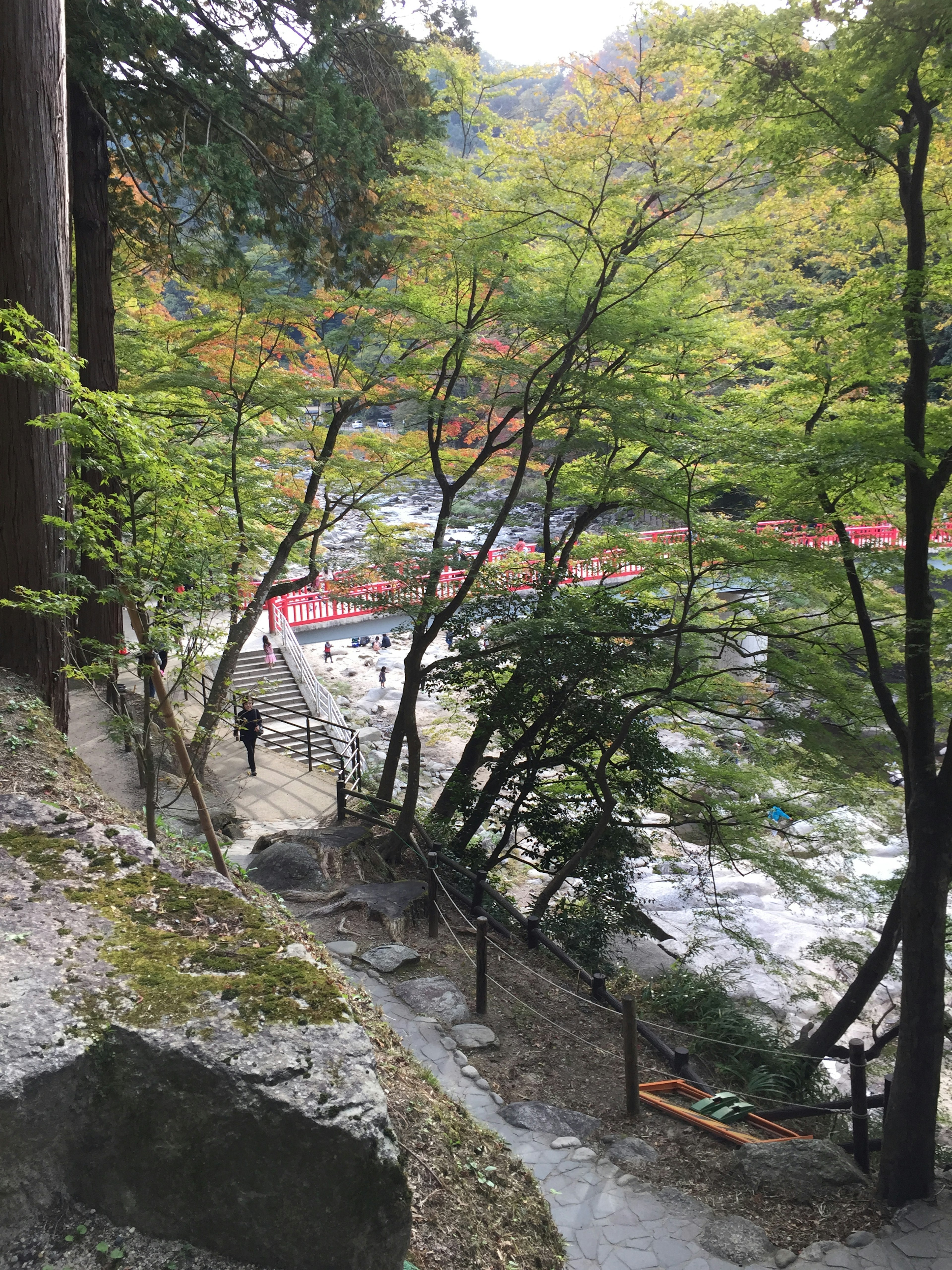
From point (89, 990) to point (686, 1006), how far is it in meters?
6.77

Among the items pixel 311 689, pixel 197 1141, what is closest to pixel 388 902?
pixel 197 1141

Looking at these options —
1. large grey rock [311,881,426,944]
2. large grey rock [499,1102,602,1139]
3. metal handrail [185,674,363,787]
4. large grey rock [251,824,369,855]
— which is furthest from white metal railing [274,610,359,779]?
large grey rock [499,1102,602,1139]

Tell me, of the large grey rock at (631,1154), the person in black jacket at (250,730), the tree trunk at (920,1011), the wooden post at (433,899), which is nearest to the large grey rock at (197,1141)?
the large grey rock at (631,1154)

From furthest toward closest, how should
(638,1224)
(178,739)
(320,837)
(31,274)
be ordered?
(320,837)
(31,274)
(178,739)
(638,1224)

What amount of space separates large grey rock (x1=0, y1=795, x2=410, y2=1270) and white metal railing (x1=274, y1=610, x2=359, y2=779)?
36.5 ft

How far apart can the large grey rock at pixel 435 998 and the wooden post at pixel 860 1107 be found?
9.57 feet

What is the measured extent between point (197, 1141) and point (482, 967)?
14.5 feet

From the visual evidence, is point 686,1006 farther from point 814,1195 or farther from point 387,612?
point 387,612

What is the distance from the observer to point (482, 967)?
267 inches

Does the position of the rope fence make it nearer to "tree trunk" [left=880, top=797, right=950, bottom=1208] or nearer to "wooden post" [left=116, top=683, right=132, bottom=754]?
"tree trunk" [left=880, top=797, right=950, bottom=1208]

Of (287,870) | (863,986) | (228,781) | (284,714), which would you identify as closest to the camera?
(863,986)

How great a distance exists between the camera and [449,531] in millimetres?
36312

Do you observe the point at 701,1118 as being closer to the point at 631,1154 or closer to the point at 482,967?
the point at 631,1154

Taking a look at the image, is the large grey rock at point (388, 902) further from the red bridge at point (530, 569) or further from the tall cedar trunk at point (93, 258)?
the tall cedar trunk at point (93, 258)
